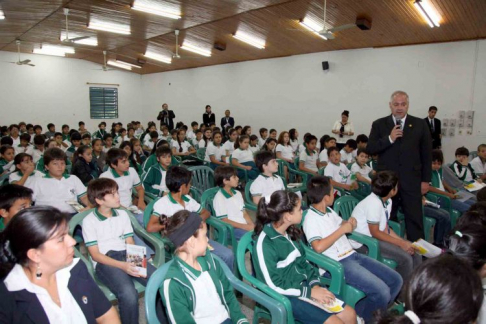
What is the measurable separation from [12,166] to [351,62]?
8309 mm

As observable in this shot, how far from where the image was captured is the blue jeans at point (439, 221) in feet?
12.7

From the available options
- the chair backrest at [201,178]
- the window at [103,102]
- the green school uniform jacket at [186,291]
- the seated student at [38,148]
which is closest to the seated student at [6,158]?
the seated student at [38,148]

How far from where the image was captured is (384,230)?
3002 millimetres

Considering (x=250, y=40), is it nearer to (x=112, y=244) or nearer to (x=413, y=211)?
(x=413, y=211)

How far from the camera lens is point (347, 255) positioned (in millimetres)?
2604

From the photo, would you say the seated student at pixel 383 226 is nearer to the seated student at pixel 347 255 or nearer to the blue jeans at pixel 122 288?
the seated student at pixel 347 255

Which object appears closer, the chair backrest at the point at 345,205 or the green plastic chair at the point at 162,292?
the green plastic chair at the point at 162,292

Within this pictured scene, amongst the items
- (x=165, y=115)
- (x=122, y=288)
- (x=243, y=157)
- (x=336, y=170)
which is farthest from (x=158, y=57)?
(x=122, y=288)

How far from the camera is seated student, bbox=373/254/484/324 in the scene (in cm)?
102

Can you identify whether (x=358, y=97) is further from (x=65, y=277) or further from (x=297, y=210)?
A: (x=65, y=277)

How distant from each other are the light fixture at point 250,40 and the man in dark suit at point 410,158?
624 cm

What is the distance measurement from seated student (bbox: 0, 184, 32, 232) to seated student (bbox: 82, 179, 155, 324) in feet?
1.34

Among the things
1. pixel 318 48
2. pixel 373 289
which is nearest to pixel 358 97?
pixel 318 48

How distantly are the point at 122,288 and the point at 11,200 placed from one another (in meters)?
0.94
